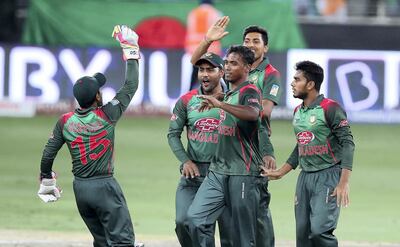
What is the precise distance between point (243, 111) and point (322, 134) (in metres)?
0.99

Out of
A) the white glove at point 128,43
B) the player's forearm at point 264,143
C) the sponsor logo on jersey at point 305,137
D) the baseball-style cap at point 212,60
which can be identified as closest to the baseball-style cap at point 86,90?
the white glove at point 128,43

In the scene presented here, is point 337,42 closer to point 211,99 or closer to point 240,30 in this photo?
point 240,30

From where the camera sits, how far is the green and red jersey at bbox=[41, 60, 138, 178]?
418 inches

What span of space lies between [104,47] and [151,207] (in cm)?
1035

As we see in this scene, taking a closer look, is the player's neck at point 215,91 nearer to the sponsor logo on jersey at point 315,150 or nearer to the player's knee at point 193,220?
the sponsor logo on jersey at point 315,150

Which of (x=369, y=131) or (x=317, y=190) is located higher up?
(x=317, y=190)

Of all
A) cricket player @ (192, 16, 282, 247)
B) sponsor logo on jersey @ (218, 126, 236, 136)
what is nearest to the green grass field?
cricket player @ (192, 16, 282, 247)

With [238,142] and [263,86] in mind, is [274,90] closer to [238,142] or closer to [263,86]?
[263,86]

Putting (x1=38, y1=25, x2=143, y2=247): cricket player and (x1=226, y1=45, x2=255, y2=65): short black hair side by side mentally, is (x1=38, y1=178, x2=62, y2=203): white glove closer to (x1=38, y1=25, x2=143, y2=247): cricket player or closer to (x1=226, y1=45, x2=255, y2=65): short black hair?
(x1=38, y1=25, x2=143, y2=247): cricket player

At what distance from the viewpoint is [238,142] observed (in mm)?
10805

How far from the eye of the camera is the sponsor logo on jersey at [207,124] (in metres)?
11.5

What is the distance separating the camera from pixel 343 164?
427 inches

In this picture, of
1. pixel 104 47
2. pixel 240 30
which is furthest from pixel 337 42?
pixel 104 47

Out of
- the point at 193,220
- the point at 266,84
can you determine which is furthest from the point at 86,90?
the point at 266,84
